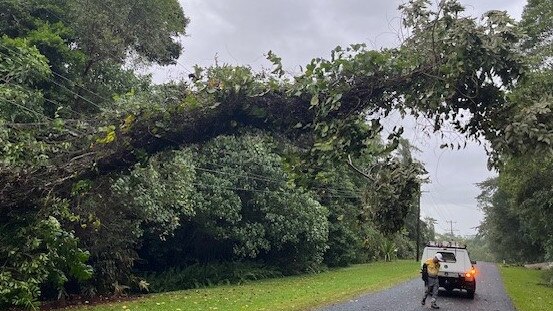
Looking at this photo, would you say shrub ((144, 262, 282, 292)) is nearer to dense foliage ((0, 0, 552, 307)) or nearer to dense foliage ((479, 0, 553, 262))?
dense foliage ((0, 0, 552, 307))

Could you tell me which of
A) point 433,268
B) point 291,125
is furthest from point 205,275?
point 291,125

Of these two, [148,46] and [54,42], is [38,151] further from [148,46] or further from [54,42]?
[148,46]

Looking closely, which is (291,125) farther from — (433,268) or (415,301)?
Answer: (415,301)

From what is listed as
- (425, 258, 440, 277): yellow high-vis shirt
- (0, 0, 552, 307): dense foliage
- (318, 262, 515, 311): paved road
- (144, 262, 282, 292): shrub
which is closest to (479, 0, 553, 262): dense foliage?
(0, 0, 552, 307): dense foliage

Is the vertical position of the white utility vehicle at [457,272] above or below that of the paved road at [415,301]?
above

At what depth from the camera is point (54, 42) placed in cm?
1631

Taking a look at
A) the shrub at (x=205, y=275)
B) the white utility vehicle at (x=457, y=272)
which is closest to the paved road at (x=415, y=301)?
the white utility vehicle at (x=457, y=272)

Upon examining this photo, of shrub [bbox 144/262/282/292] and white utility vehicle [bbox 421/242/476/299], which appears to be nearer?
white utility vehicle [bbox 421/242/476/299]

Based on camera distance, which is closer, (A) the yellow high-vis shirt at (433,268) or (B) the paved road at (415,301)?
(B) the paved road at (415,301)

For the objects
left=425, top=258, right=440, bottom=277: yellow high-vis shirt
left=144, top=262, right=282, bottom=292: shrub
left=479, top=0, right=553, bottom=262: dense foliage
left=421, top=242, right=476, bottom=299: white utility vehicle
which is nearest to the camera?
left=479, top=0, right=553, bottom=262: dense foliage

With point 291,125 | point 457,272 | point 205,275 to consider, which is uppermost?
point 291,125

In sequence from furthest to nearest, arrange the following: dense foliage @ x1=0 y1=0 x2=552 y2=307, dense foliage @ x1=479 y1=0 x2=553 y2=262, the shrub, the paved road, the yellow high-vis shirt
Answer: the shrub → the yellow high-vis shirt → the paved road → dense foliage @ x1=0 y1=0 x2=552 y2=307 → dense foliage @ x1=479 y1=0 x2=553 y2=262

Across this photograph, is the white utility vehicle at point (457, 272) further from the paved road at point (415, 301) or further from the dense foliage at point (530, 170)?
the dense foliage at point (530, 170)

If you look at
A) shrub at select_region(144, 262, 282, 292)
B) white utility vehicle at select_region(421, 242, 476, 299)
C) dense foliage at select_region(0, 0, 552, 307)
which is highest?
dense foliage at select_region(0, 0, 552, 307)
